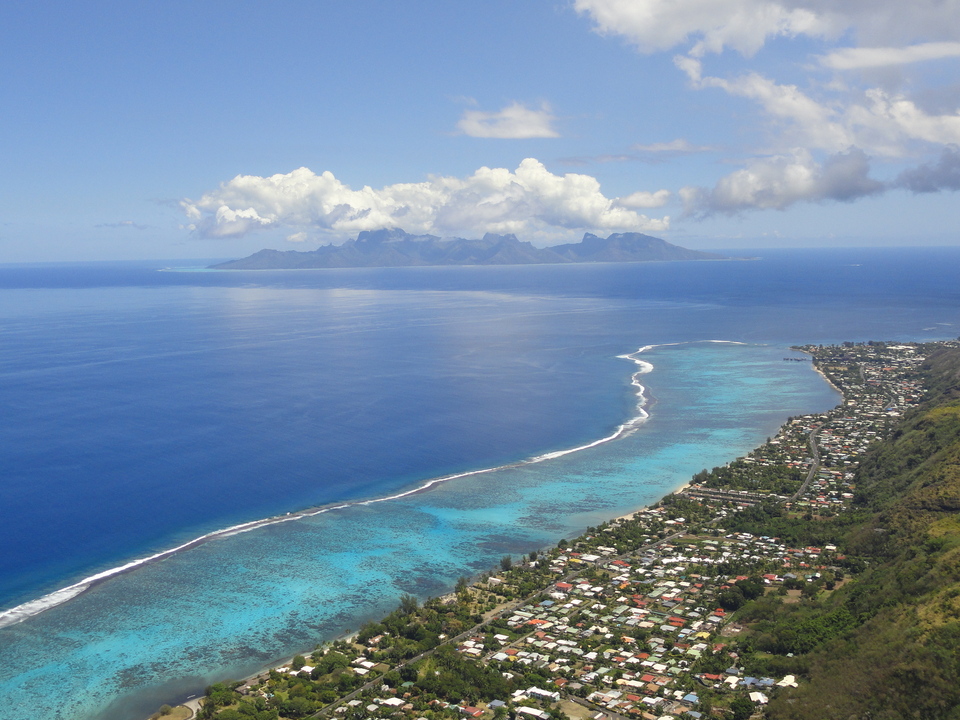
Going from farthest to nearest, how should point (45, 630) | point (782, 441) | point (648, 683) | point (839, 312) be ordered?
point (839, 312), point (782, 441), point (45, 630), point (648, 683)

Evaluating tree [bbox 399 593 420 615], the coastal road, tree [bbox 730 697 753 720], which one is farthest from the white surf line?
tree [bbox 730 697 753 720]

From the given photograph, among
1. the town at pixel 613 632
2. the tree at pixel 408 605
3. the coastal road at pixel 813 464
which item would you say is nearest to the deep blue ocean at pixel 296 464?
the tree at pixel 408 605

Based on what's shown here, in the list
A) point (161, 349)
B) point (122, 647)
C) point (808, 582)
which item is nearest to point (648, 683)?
point (808, 582)

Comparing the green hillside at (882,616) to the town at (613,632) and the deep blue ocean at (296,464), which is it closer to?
the town at (613,632)

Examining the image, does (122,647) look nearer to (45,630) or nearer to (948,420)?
(45,630)

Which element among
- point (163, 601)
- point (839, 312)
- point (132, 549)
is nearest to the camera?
point (163, 601)

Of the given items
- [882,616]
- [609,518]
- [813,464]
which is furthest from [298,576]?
[813,464]

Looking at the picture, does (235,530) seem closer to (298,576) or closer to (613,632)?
(298,576)
